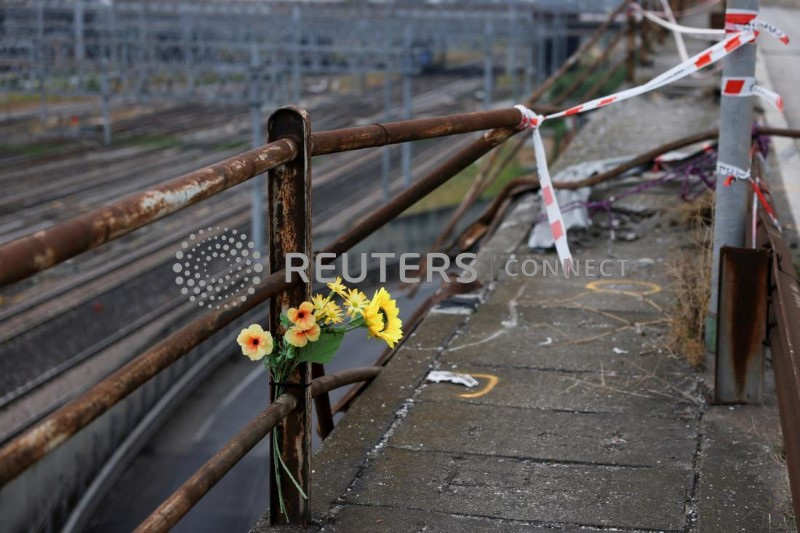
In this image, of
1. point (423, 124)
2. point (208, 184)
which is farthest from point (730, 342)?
point (208, 184)

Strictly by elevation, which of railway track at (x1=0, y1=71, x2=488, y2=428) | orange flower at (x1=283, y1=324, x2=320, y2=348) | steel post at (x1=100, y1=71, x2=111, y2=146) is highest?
orange flower at (x1=283, y1=324, x2=320, y2=348)

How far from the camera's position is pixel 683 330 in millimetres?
4645

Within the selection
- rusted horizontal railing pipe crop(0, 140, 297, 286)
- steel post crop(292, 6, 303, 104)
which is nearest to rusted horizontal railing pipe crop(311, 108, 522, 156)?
rusted horizontal railing pipe crop(0, 140, 297, 286)

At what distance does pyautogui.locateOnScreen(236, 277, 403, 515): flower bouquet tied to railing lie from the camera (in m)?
2.76

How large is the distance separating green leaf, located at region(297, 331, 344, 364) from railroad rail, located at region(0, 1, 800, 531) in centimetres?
7

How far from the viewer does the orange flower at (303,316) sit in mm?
2795

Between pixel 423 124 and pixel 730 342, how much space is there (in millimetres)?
1438

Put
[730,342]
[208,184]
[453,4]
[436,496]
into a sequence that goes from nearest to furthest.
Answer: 1. [208,184]
2. [436,496]
3. [730,342]
4. [453,4]

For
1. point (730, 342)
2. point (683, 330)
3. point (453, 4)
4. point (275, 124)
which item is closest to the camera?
point (275, 124)

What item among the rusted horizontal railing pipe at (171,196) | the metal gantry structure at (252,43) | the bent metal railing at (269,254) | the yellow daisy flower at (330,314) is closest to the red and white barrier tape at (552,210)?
the bent metal railing at (269,254)

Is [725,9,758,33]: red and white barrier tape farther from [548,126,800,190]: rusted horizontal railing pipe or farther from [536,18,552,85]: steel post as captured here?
[536,18,552,85]: steel post

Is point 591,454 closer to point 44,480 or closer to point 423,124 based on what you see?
point 423,124

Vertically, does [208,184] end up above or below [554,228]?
above

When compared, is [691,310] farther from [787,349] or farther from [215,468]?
[215,468]
